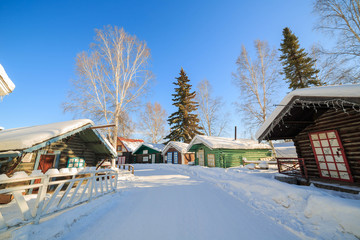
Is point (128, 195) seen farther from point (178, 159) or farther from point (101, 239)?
point (178, 159)

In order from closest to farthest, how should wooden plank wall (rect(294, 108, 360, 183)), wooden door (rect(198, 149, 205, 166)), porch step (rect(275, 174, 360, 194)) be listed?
porch step (rect(275, 174, 360, 194)) < wooden plank wall (rect(294, 108, 360, 183)) < wooden door (rect(198, 149, 205, 166))

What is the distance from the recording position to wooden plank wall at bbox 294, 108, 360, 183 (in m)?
5.57

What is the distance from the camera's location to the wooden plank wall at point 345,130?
5.57m

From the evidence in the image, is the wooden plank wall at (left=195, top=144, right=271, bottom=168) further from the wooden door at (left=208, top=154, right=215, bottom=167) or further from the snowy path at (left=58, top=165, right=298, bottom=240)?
the snowy path at (left=58, top=165, right=298, bottom=240)

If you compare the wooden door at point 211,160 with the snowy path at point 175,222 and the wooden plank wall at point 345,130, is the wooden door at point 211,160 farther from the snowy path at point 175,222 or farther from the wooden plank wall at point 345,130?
the snowy path at point 175,222

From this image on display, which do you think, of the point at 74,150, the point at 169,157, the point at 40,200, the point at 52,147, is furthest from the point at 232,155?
the point at 40,200

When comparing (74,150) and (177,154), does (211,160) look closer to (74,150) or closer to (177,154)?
(177,154)

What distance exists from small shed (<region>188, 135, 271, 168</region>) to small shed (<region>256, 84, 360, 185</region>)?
27.9 ft

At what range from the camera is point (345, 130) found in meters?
5.91

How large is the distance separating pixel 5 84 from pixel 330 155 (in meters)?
14.1

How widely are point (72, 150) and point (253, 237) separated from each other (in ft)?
34.4

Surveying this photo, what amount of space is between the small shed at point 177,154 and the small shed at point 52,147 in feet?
50.4

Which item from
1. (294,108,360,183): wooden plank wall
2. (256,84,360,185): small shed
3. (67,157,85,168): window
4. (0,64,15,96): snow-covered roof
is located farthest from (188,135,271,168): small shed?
(0,64,15,96): snow-covered roof

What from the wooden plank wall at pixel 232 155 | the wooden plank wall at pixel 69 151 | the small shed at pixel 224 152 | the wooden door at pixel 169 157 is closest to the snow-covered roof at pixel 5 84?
the wooden plank wall at pixel 69 151
